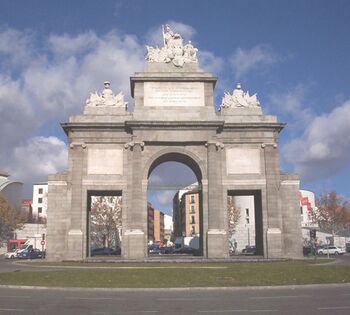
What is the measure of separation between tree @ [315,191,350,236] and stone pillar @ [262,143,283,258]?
164 ft

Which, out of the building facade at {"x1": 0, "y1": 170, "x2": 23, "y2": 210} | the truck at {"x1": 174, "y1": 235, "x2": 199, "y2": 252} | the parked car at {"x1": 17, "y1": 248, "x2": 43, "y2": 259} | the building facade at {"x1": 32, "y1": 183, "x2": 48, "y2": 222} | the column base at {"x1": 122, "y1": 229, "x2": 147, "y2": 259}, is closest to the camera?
the column base at {"x1": 122, "y1": 229, "x2": 147, "y2": 259}

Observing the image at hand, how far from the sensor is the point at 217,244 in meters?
46.4

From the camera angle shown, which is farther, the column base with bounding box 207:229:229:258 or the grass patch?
the column base with bounding box 207:229:229:258

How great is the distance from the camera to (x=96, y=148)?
49.5 metres

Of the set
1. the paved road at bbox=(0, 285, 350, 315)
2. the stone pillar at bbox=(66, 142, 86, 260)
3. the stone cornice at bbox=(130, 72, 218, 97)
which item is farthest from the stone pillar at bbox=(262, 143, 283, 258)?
the paved road at bbox=(0, 285, 350, 315)

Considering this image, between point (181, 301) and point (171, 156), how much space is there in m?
33.6

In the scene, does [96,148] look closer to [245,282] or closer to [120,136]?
[120,136]

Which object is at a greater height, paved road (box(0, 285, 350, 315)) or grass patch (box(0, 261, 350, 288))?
grass patch (box(0, 261, 350, 288))

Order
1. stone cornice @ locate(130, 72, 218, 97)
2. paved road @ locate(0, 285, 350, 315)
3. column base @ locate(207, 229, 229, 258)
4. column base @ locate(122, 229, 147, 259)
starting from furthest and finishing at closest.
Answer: stone cornice @ locate(130, 72, 218, 97) → column base @ locate(122, 229, 147, 259) → column base @ locate(207, 229, 229, 258) → paved road @ locate(0, 285, 350, 315)

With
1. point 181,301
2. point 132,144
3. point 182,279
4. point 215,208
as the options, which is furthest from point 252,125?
point 181,301

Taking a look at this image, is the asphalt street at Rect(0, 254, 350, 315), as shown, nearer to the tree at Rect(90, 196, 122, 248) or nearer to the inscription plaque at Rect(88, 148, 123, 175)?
the inscription plaque at Rect(88, 148, 123, 175)

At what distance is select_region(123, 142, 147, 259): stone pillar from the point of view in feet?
152

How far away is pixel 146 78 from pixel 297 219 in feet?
70.2

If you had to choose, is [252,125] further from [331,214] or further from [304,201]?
[304,201]
